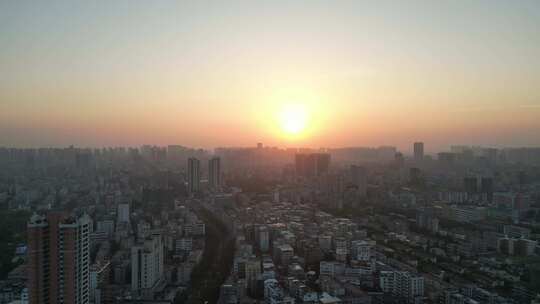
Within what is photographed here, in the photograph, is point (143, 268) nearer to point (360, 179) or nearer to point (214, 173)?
point (360, 179)

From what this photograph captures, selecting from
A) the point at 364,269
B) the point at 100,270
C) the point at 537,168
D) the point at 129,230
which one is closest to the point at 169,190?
the point at 129,230

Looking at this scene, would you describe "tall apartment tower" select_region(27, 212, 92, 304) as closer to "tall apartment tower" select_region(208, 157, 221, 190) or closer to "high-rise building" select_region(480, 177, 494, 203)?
"high-rise building" select_region(480, 177, 494, 203)

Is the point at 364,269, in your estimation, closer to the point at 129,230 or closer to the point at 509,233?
the point at 509,233

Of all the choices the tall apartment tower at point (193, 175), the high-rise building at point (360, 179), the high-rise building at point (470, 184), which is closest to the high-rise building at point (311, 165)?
the high-rise building at point (360, 179)

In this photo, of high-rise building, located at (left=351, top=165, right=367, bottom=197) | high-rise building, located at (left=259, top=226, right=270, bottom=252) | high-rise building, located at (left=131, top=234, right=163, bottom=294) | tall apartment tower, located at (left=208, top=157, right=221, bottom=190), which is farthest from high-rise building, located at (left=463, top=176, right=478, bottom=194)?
high-rise building, located at (left=131, top=234, right=163, bottom=294)

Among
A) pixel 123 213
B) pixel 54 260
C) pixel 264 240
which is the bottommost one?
pixel 264 240

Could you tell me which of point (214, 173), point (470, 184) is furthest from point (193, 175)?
point (470, 184)
